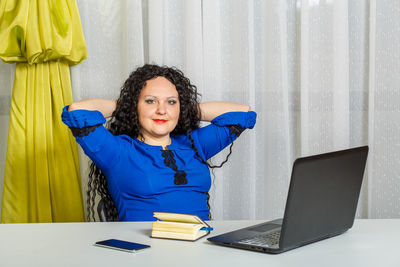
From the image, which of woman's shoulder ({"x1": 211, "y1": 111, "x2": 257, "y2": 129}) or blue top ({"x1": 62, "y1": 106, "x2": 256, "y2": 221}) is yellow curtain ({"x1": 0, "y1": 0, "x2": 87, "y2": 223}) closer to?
blue top ({"x1": 62, "y1": 106, "x2": 256, "y2": 221})

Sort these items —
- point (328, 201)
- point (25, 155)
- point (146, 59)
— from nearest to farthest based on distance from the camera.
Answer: point (328, 201) < point (25, 155) < point (146, 59)

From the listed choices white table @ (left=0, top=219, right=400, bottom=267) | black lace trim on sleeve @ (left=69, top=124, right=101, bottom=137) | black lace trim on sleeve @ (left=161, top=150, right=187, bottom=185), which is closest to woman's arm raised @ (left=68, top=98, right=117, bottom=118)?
black lace trim on sleeve @ (left=69, top=124, right=101, bottom=137)

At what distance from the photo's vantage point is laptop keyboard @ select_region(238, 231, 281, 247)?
3.95ft

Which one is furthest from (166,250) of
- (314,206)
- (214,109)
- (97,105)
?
(214,109)

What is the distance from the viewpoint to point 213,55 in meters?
2.35

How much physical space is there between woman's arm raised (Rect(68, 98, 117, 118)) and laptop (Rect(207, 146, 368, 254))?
877mm

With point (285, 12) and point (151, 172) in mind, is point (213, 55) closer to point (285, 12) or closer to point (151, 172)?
point (285, 12)

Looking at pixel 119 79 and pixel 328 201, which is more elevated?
pixel 119 79

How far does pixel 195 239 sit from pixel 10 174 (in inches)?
53.5

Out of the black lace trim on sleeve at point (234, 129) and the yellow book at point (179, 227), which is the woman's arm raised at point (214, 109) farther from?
the yellow book at point (179, 227)

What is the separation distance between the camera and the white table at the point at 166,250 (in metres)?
1.10

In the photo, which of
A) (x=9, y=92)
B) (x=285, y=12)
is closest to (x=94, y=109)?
(x=9, y=92)

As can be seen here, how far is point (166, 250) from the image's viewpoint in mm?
1192

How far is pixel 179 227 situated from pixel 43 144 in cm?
122
